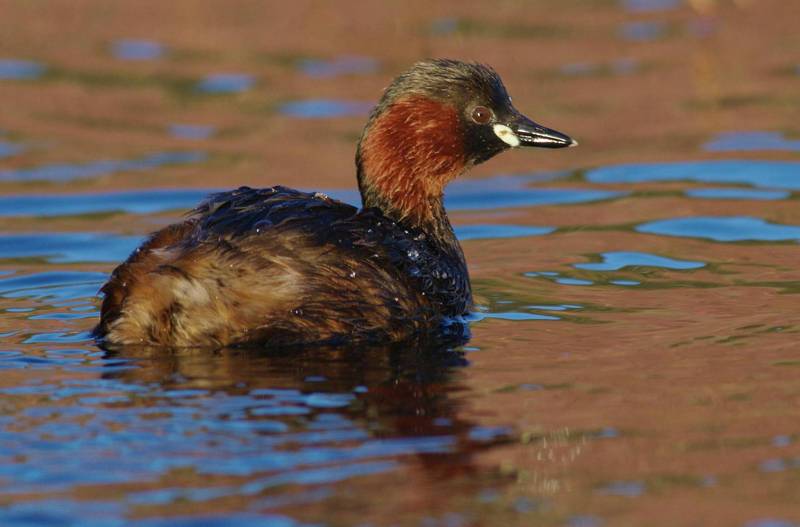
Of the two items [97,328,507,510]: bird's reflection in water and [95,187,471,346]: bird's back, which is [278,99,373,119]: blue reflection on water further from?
[97,328,507,510]: bird's reflection in water

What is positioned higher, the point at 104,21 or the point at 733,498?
the point at 104,21

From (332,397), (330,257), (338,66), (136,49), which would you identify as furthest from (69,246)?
(136,49)

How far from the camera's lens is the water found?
5156 mm

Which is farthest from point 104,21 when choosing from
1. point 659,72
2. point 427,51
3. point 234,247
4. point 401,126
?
point 234,247

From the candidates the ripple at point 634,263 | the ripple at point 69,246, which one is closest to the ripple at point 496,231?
the ripple at point 634,263

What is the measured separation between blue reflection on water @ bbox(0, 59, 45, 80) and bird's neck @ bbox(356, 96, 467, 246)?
7.06m

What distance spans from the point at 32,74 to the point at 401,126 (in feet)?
23.8

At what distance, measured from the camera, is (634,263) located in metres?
8.92

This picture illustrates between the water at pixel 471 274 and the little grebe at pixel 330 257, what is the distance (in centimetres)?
15

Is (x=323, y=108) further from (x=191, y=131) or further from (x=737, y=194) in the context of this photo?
(x=737, y=194)

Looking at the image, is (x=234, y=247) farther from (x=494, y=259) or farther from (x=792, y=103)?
(x=792, y=103)

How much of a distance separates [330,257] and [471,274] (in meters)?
2.16

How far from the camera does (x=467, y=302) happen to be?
7.82 metres

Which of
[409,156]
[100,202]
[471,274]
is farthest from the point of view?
[100,202]
